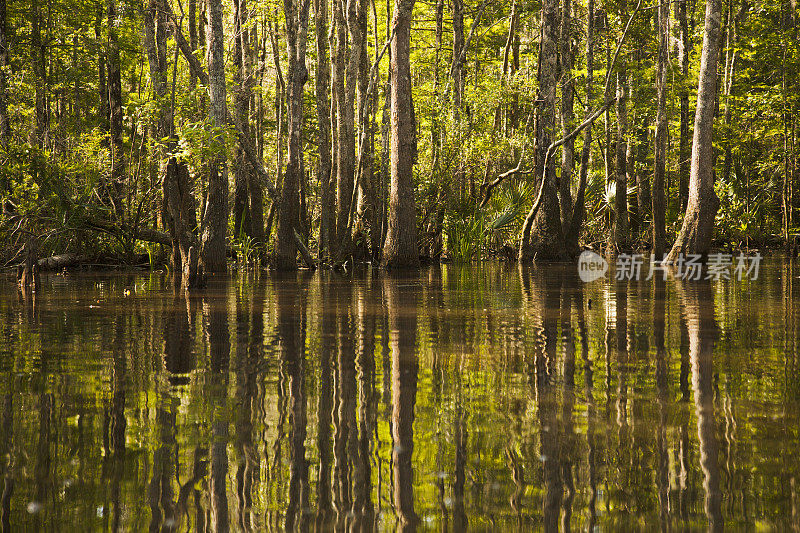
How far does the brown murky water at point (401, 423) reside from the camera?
2.60m

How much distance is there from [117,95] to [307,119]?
11761 mm

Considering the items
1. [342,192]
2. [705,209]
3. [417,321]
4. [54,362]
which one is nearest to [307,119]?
[342,192]

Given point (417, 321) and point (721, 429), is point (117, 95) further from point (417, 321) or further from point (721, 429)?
point (721, 429)

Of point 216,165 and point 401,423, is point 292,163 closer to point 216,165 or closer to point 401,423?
point 216,165

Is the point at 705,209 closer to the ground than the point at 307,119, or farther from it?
closer to the ground

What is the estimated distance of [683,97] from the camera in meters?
24.5

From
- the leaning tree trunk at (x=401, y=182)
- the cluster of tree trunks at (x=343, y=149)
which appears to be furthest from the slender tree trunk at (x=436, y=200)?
the leaning tree trunk at (x=401, y=182)

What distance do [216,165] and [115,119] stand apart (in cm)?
606

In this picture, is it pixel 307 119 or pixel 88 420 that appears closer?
pixel 88 420

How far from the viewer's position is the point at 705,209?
1584 centimetres

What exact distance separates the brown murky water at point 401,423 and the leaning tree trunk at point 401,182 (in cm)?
840

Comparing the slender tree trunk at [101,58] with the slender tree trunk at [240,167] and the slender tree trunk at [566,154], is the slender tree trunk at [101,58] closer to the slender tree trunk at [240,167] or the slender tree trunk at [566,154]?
the slender tree trunk at [240,167]

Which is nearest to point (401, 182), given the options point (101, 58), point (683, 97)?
point (101, 58)

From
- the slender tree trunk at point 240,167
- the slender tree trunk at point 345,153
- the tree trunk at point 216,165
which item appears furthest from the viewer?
the slender tree trunk at point 240,167
